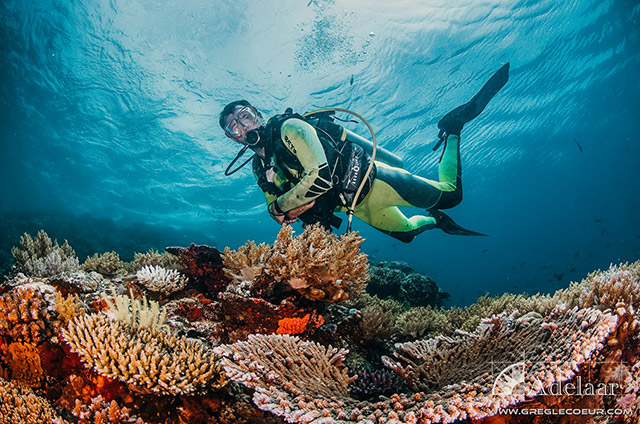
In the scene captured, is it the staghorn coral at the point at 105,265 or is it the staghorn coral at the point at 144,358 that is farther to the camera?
the staghorn coral at the point at 105,265

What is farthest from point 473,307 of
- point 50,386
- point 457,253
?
point 457,253

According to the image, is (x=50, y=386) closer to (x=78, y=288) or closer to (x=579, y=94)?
(x=78, y=288)

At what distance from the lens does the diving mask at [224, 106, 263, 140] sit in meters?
5.46

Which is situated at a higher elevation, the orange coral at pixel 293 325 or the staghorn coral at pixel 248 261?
the staghorn coral at pixel 248 261

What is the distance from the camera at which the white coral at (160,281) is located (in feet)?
13.1

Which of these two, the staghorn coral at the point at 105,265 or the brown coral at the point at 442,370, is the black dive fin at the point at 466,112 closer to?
the brown coral at the point at 442,370

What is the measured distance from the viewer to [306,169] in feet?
15.3

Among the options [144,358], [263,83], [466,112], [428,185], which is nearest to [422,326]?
[428,185]

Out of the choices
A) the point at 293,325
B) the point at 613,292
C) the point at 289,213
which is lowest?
the point at 293,325

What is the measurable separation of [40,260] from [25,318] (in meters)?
3.00

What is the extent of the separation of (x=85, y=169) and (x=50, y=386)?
3934cm

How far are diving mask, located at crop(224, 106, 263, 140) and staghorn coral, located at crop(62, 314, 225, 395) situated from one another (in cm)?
404

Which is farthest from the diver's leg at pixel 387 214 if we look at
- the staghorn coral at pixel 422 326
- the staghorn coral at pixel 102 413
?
the staghorn coral at pixel 102 413

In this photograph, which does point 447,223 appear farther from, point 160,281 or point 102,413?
point 102,413
